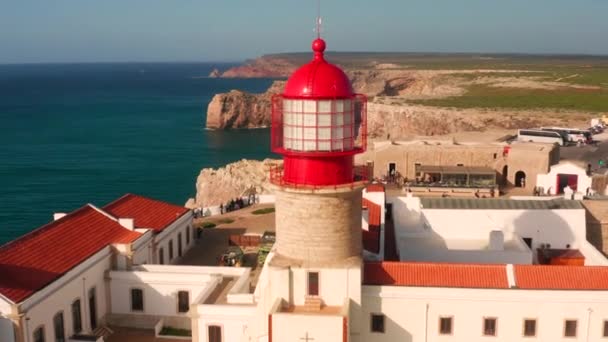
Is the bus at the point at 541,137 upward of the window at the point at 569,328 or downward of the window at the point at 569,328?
upward

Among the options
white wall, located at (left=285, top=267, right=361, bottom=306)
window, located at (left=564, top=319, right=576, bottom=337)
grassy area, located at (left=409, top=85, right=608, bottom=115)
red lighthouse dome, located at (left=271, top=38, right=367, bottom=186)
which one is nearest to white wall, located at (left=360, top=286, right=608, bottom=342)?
window, located at (left=564, top=319, right=576, bottom=337)

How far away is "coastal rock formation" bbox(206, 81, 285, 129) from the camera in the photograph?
11488cm

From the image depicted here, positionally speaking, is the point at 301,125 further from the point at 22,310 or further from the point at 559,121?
the point at 559,121

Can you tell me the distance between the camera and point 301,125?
13.4 meters

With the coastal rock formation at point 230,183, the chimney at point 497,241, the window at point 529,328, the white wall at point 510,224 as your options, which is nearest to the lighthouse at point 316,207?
the window at point 529,328

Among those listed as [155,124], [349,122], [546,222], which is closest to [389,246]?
[546,222]

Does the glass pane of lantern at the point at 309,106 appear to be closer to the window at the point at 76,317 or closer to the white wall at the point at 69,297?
the white wall at the point at 69,297

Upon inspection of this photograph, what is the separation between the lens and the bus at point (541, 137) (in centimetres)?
4259

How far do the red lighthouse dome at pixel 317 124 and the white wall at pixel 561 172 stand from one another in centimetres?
2159

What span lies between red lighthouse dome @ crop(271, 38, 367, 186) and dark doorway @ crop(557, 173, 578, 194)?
2172 cm

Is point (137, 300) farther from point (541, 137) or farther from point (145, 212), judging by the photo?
point (541, 137)

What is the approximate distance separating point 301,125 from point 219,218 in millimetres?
21390

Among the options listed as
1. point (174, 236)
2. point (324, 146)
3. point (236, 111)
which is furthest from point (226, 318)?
point (236, 111)

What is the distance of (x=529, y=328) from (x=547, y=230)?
9.10 metres
